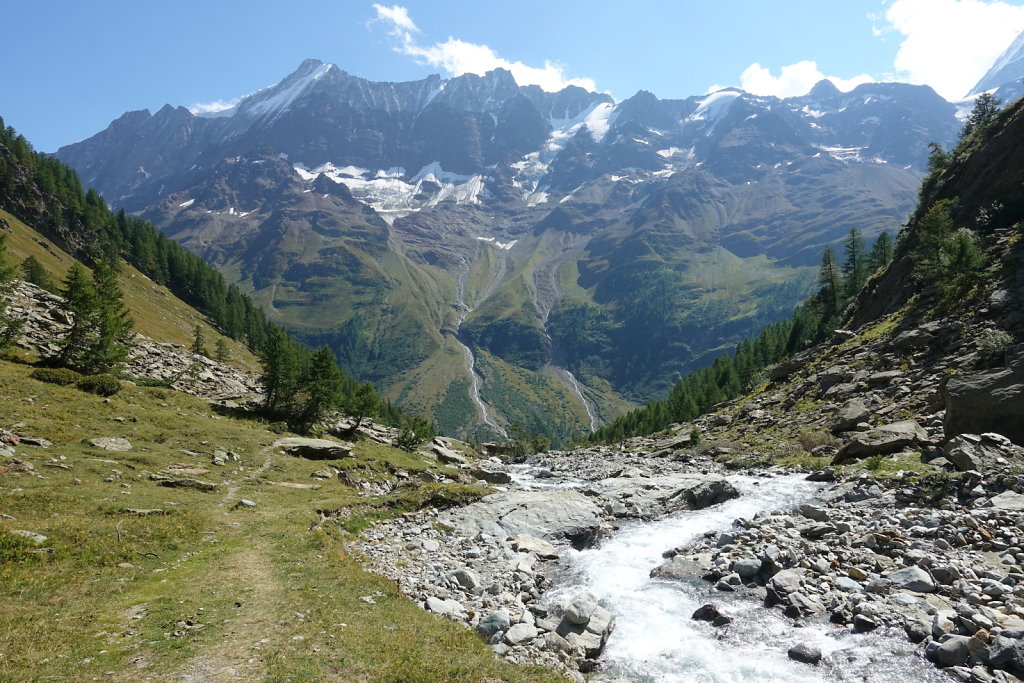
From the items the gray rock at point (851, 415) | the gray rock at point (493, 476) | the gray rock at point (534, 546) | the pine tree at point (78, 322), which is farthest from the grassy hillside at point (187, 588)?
the gray rock at point (851, 415)

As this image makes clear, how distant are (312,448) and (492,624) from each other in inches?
1693

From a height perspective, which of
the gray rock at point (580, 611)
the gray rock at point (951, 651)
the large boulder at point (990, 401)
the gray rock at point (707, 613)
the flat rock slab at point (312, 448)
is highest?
the large boulder at point (990, 401)

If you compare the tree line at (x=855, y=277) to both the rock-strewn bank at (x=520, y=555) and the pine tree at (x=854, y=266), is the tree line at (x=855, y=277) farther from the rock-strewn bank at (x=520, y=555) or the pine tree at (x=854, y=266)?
the rock-strewn bank at (x=520, y=555)

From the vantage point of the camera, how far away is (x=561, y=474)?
6881cm

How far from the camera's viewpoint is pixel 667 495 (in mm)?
36156

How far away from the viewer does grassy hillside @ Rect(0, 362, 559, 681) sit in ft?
40.8

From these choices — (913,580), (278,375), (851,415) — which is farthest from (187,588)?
(278,375)

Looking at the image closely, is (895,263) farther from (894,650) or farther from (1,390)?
(1,390)

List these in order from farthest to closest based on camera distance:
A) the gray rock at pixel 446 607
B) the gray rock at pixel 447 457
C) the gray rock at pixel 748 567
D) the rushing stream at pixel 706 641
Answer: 1. the gray rock at pixel 447 457
2. the gray rock at pixel 748 567
3. the gray rock at pixel 446 607
4. the rushing stream at pixel 706 641

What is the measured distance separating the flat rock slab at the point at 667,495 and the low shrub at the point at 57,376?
50803mm

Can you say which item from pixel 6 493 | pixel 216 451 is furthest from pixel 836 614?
pixel 216 451

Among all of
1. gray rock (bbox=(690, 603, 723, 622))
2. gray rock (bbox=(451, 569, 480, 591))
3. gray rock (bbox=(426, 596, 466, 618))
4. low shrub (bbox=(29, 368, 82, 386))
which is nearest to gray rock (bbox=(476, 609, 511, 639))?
gray rock (bbox=(426, 596, 466, 618))

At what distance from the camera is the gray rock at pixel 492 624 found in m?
16.0

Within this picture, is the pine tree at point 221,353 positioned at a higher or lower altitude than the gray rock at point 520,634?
lower
